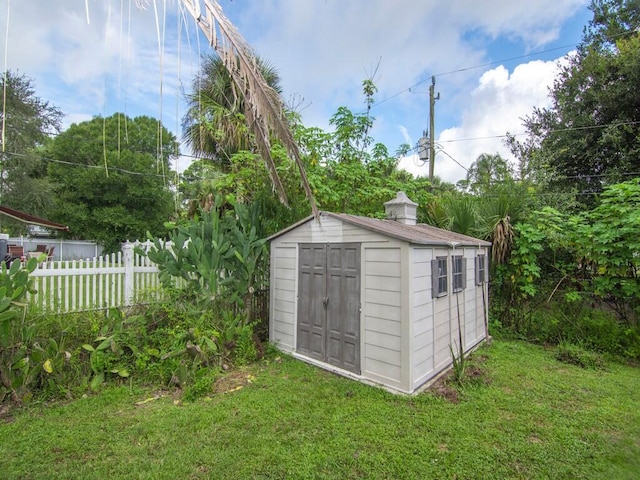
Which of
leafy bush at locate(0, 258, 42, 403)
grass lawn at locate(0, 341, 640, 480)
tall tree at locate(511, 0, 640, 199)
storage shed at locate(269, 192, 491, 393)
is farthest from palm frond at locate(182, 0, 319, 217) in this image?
tall tree at locate(511, 0, 640, 199)

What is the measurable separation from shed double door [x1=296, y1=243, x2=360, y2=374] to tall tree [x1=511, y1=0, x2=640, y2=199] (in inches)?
283

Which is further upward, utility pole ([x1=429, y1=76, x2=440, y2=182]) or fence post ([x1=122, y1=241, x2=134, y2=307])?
utility pole ([x1=429, y1=76, x2=440, y2=182])

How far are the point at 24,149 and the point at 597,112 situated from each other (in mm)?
21047

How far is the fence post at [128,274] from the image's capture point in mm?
4645

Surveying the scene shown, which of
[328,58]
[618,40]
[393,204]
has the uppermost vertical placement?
[618,40]

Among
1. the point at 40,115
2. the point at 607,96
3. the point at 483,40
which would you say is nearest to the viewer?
the point at 483,40

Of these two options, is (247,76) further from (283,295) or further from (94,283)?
(94,283)

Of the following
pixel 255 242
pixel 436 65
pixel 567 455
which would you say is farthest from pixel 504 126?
pixel 567 455

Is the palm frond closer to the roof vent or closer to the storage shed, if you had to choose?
the storage shed

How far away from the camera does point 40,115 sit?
14.4m

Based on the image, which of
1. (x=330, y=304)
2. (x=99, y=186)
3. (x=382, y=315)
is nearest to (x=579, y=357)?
(x=382, y=315)

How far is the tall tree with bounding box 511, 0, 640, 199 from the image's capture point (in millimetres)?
8648

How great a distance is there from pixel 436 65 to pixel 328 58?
26.2 ft

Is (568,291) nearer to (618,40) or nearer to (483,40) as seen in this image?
(483,40)
